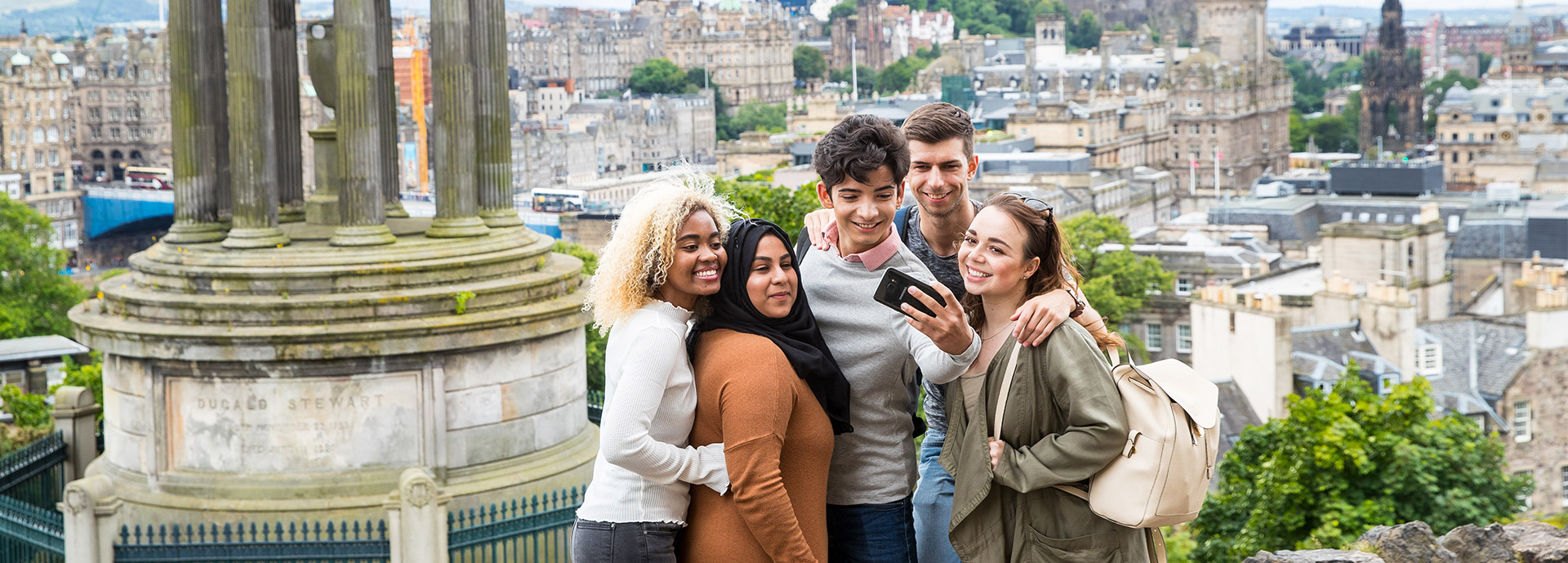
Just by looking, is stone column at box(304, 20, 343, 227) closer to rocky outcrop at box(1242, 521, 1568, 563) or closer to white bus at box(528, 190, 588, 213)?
rocky outcrop at box(1242, 521, 1568, 563)

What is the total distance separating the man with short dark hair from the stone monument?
770cm

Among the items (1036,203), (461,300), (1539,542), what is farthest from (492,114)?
(1036,203)

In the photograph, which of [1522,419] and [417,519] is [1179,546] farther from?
[1522,419]

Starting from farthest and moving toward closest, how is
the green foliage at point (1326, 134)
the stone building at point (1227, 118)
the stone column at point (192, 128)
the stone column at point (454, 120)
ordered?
the green foliage at point (1326, 134), the stone building at point (1227, 118), the stone column at point (454, 120), the stone column at point (192, 128)

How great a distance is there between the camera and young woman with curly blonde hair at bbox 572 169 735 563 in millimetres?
6941

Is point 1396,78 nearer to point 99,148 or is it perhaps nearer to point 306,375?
point 99,148

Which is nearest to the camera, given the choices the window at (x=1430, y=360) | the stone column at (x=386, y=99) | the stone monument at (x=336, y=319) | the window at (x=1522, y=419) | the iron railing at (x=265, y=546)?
the iron railing at (x=265, y=546)

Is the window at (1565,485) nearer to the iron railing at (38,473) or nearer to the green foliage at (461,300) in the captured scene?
the green foliage at (461,300)

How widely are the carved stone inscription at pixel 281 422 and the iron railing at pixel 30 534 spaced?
1.08 meters

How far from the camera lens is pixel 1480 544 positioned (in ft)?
33.5

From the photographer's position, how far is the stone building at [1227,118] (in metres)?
158

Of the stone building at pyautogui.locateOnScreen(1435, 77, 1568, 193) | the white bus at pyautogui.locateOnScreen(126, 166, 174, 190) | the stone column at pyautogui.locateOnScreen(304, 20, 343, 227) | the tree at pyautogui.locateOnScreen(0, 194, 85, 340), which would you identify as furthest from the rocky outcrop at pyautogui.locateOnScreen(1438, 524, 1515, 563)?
the white bus at pyautogui.locateOnScreen(126, 166, 174, 190)

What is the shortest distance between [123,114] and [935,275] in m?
155

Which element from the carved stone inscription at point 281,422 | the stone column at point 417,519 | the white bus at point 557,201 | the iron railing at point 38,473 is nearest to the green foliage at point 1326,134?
the white bus at point 557,201
